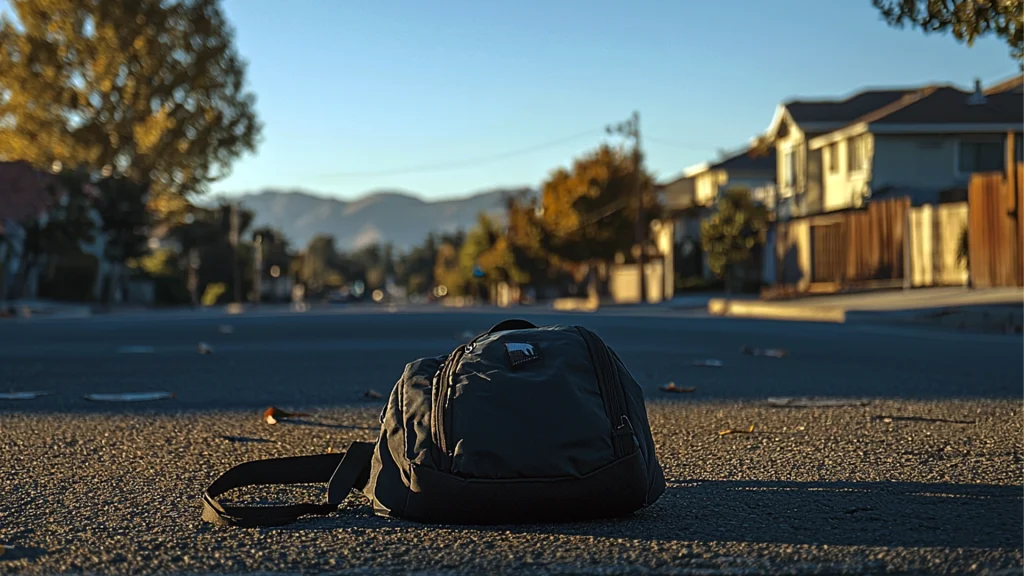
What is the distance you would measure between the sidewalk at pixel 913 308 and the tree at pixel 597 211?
2732 centimetres

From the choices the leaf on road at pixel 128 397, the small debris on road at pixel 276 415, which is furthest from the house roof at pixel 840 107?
the small debris on road at pixel 276 415

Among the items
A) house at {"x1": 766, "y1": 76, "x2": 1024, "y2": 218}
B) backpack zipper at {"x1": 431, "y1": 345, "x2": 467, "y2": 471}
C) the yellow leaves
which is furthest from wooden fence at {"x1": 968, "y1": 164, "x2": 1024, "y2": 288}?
the yellow leaves

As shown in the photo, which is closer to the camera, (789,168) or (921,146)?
(921,146)

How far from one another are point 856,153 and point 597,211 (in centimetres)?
1813

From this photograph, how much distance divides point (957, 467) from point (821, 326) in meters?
15.0

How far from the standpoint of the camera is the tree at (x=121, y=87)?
44.6 m

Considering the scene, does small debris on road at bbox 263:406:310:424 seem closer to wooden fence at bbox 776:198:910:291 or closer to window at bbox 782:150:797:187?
wooden fence at bbox 776:198:910:291

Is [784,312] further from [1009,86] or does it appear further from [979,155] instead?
[1009,86]

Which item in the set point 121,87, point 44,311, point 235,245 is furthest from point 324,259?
point 44,311

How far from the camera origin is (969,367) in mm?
11461

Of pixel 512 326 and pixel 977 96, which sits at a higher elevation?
pixel 977 96

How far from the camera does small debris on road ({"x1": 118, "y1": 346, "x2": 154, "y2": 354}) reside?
1452 centimetres

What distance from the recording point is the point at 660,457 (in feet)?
19.9

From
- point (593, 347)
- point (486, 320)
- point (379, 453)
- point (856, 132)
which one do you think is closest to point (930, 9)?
point (593, 347)
